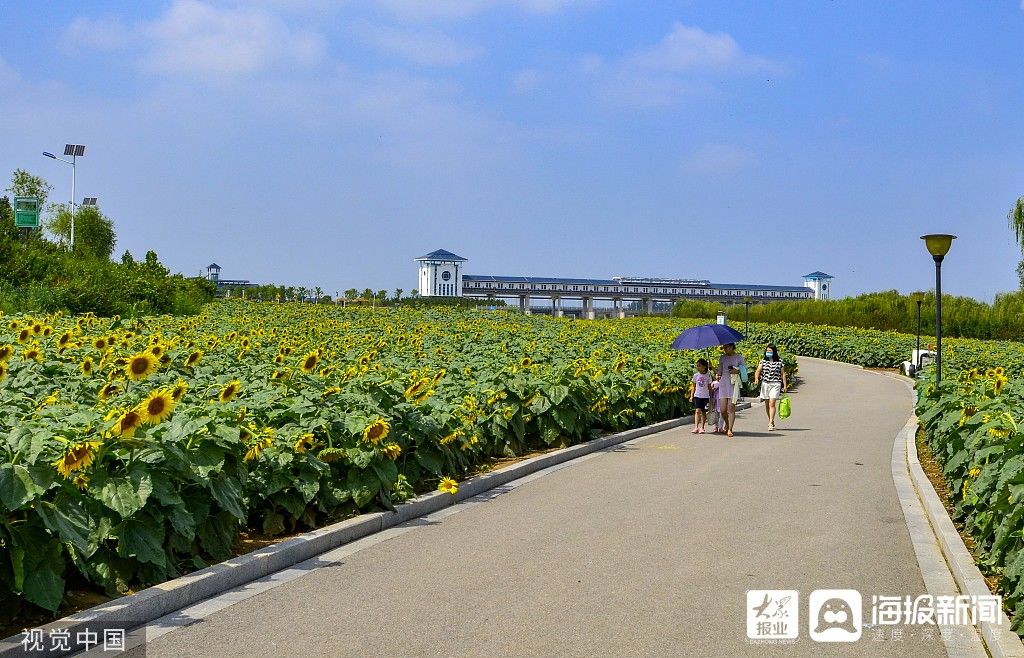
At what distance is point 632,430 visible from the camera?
645 inches

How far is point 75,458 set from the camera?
5871 millimetres

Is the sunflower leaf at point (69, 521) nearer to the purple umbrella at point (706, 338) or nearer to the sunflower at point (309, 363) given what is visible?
the sunflower at point (309, 363)

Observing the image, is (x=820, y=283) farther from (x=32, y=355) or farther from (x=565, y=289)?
(x=32, y=355)

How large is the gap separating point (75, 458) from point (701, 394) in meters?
12.9

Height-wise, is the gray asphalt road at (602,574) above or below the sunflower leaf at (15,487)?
below

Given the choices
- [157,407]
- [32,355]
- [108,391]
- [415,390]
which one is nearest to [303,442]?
[108,391]

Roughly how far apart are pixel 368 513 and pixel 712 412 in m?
10.0

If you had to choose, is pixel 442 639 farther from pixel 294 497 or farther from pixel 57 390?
pixel 57 390

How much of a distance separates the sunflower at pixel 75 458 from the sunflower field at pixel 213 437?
0.01 meters

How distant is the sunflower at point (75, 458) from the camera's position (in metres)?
5.83

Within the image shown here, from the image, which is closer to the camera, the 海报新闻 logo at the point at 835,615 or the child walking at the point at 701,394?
the 海报新闻 logo at the point at 835,615

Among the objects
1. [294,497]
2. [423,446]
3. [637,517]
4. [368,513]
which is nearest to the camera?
[294,497]

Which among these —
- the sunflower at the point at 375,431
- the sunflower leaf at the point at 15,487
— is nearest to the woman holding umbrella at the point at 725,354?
the sunflower at the point at 375,431

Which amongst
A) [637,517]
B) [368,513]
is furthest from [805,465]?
[368,513]
